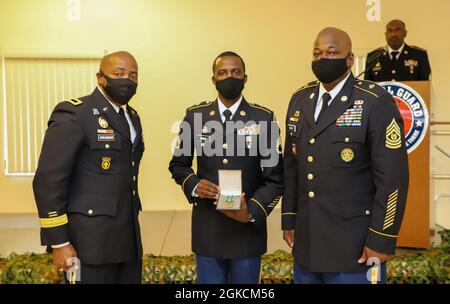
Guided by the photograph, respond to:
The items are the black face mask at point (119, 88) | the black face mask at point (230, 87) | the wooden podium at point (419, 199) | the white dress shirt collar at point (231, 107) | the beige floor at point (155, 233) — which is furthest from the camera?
the beige floor at point (155, 233)

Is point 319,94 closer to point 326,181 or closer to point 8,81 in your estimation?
point 326,181

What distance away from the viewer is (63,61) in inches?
239

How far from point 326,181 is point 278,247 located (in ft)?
6.68

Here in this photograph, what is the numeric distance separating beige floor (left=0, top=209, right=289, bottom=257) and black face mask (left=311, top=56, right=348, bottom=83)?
2138 millimetres

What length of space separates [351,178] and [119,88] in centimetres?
114

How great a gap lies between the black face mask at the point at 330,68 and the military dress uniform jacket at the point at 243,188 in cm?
52

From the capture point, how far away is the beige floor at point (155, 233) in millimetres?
4133

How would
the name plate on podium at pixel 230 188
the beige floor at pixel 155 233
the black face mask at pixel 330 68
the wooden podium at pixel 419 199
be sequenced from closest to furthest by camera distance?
1. the black face mask at pixel 330 68
2. the name plate on podium at pixel 230 188
3. the wooden podium at pixel 419 199
4. the beige floor at pixel 155 233

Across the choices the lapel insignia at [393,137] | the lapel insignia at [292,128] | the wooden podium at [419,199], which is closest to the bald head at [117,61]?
the lapel insignia at [292,128]

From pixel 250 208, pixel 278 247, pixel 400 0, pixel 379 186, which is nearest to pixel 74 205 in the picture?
pixel 250 208

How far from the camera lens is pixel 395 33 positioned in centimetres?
515

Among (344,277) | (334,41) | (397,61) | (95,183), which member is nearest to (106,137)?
(95,183)

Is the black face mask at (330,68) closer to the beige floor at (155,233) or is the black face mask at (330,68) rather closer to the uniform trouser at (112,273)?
the uniform trouser at (112,273)

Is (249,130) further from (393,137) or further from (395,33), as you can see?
(395,33)
